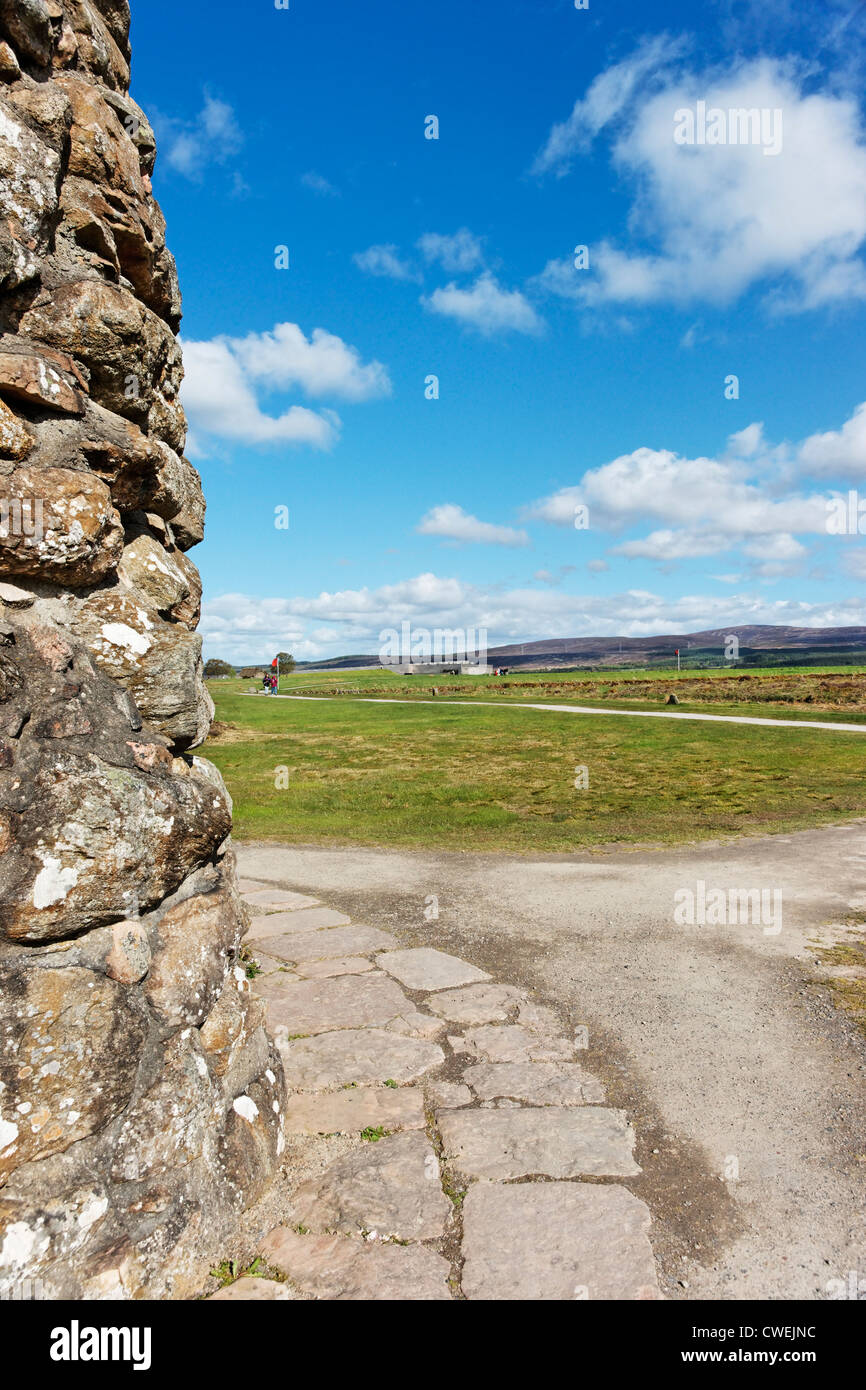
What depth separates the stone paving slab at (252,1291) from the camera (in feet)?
8.63

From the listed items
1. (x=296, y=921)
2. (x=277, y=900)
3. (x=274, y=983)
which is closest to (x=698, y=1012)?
(x=274, y=983)

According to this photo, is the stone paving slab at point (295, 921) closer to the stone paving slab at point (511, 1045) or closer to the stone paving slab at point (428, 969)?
the stone paving slab at point (428, 969)

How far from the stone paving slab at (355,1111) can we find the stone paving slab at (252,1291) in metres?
0.95

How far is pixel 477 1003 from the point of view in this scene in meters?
5.06

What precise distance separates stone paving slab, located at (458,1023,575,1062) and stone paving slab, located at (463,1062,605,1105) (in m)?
0.07

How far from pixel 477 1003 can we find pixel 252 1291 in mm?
2569

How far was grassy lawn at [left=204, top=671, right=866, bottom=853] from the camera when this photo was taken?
11305mm

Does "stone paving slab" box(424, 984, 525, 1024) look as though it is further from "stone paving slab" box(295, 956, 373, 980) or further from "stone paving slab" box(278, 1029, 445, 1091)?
"stone paving slab" box(295, 956, 373, 980)

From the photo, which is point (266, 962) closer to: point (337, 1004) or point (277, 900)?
point (337, 1004)

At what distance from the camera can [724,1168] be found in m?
3.38

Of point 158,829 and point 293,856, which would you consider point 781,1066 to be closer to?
point 158,829

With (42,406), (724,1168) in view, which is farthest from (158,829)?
(724,1168)

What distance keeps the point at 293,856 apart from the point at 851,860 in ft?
21.8
